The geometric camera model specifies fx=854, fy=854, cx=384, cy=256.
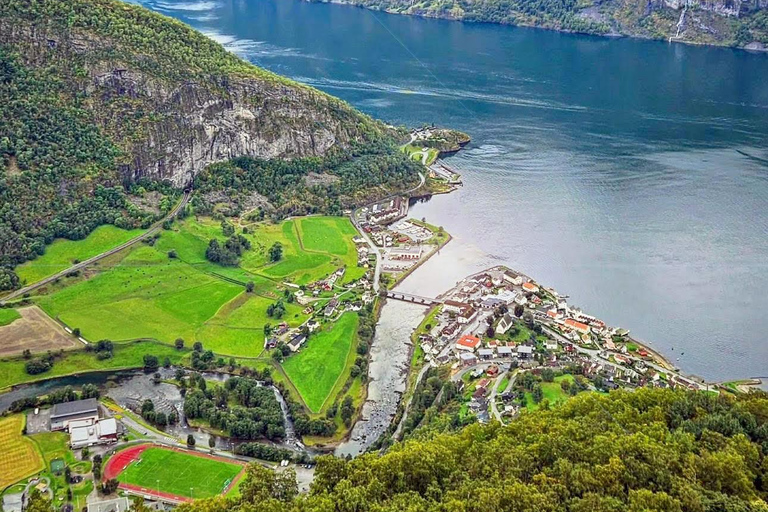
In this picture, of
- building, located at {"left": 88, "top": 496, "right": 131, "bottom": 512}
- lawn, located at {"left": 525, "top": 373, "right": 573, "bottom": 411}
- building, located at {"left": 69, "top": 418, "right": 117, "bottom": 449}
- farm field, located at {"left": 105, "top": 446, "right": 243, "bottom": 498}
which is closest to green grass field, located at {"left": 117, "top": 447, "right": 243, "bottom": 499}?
farm field, located at {"left": 105, "top": 446, "right": 243, "bottom": 498}

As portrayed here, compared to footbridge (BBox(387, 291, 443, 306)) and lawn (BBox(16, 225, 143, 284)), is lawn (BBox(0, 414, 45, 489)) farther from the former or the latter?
footbridge (BBox(387, 291, 443, 306))

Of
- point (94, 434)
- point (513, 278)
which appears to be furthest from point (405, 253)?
point (94, 434)

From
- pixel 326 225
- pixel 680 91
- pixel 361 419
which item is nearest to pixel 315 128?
pixel 326 225

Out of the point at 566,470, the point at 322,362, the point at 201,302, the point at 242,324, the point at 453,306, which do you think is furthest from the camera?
the point at 201,302

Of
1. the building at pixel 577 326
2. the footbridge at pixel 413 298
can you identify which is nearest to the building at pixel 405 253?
the footbridge at pixel 413 298

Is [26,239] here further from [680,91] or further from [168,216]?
[680,91]

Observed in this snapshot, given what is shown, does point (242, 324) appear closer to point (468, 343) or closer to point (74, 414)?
point (74, 414)
